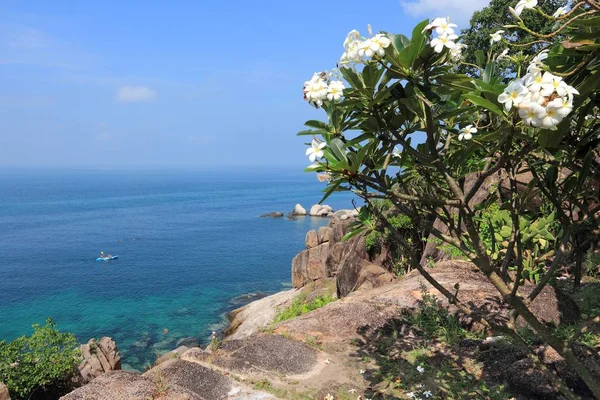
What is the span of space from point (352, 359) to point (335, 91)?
5.48 m

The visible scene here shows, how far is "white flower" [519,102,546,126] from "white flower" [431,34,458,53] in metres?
0.63

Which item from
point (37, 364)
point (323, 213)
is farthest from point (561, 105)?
point (323, 213)

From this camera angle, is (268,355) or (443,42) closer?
(443,42)

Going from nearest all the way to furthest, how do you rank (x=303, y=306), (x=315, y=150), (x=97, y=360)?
(x=315, y=150)
(x=97, y=360)
(x=303, y=306)

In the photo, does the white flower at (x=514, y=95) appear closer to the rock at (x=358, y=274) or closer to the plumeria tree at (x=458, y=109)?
the plumeria tree at (x=458, y=109)

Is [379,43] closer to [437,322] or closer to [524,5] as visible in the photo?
[524,5]

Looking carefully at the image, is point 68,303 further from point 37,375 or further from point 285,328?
point 285,328

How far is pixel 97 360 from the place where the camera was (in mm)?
19688

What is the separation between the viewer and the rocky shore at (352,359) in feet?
18.2

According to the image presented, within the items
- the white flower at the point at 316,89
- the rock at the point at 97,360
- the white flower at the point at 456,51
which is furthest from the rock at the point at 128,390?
the rock at the point at 97,360

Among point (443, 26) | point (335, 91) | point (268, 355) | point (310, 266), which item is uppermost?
point (443, 26)

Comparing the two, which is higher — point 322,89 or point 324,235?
point 322,89

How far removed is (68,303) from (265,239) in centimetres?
2946

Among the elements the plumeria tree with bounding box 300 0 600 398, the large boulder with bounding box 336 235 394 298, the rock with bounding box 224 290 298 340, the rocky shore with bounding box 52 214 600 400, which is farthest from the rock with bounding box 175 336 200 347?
the plumeria tree with bounding box 300 0 600 398
